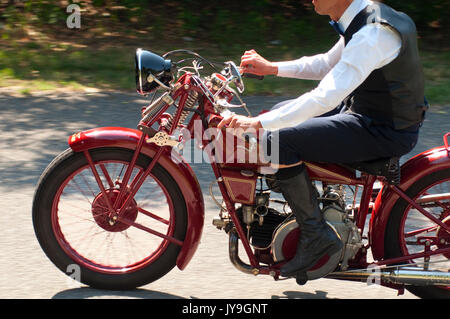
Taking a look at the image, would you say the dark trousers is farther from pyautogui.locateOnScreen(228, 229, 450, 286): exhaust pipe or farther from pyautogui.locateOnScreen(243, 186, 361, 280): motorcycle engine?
pyautogui.locateOnScreen(228, 229, 450, 286): exhaust pipe

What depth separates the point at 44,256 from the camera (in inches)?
171

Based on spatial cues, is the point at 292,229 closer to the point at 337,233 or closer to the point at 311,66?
the point at 337,233

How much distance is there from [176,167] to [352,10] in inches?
45.3

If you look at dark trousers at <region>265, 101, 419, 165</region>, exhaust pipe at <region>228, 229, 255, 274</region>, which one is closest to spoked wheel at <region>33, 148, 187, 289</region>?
exhaust pipe at <region>228, 229, 255, 274</region>

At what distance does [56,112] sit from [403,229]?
411 centimetres

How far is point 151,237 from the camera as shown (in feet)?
13.8

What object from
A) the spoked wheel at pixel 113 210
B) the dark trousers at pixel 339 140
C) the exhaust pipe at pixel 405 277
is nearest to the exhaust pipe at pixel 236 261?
the spoked wheel at pixel 113 210

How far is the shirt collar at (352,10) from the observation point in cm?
357

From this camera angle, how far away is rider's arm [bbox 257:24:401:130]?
11.1ft

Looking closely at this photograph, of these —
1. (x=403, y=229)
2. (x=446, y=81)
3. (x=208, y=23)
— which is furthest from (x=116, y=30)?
(x=403, y=229)

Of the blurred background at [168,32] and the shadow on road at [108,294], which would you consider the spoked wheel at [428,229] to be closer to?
the shadow on road at [108,294]

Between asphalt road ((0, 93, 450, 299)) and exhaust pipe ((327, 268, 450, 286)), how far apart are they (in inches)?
9.4
